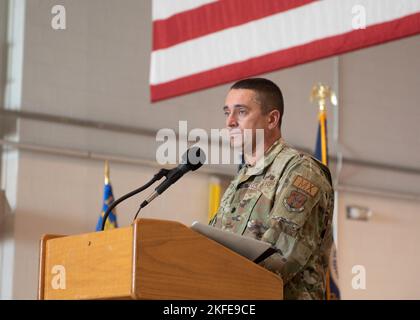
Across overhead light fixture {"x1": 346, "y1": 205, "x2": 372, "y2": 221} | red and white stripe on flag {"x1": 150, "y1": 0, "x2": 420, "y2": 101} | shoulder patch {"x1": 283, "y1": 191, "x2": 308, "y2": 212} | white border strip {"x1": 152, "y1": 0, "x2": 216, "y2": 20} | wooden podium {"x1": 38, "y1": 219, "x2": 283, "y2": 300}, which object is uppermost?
white border strip {"x1": 152, "y1": 0, "x2": 216, "y2": 20}

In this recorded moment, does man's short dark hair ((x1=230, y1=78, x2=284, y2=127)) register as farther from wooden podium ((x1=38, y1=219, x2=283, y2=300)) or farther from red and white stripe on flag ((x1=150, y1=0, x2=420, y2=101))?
red and white stripe on flag ((x1=150, y1=0, x2=420, y2=101))

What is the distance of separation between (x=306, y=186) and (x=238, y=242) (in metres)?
0.41

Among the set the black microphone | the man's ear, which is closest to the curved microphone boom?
the black microphone

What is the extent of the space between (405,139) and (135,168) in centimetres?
346

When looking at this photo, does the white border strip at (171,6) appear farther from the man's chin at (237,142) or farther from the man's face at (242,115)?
the man's chin at (237,142)

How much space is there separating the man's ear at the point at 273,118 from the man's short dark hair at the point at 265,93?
1cm

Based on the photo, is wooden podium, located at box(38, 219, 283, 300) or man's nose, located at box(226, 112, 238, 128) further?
man's nose, located at box(226, 112, 238, 128)

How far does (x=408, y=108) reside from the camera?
9.75 meters

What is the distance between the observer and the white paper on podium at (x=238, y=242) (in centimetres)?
240

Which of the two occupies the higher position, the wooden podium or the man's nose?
the man's nose

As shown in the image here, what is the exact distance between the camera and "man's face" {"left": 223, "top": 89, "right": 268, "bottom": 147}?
3.14 metres

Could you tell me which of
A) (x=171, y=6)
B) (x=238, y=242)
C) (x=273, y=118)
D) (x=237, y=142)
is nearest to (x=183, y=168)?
(x=238, y=242)

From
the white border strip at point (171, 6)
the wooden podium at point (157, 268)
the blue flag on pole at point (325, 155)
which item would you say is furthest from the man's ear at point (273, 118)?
the blue flag on pole at point (325, 155)

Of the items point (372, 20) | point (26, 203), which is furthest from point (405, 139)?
point (372, 20)
